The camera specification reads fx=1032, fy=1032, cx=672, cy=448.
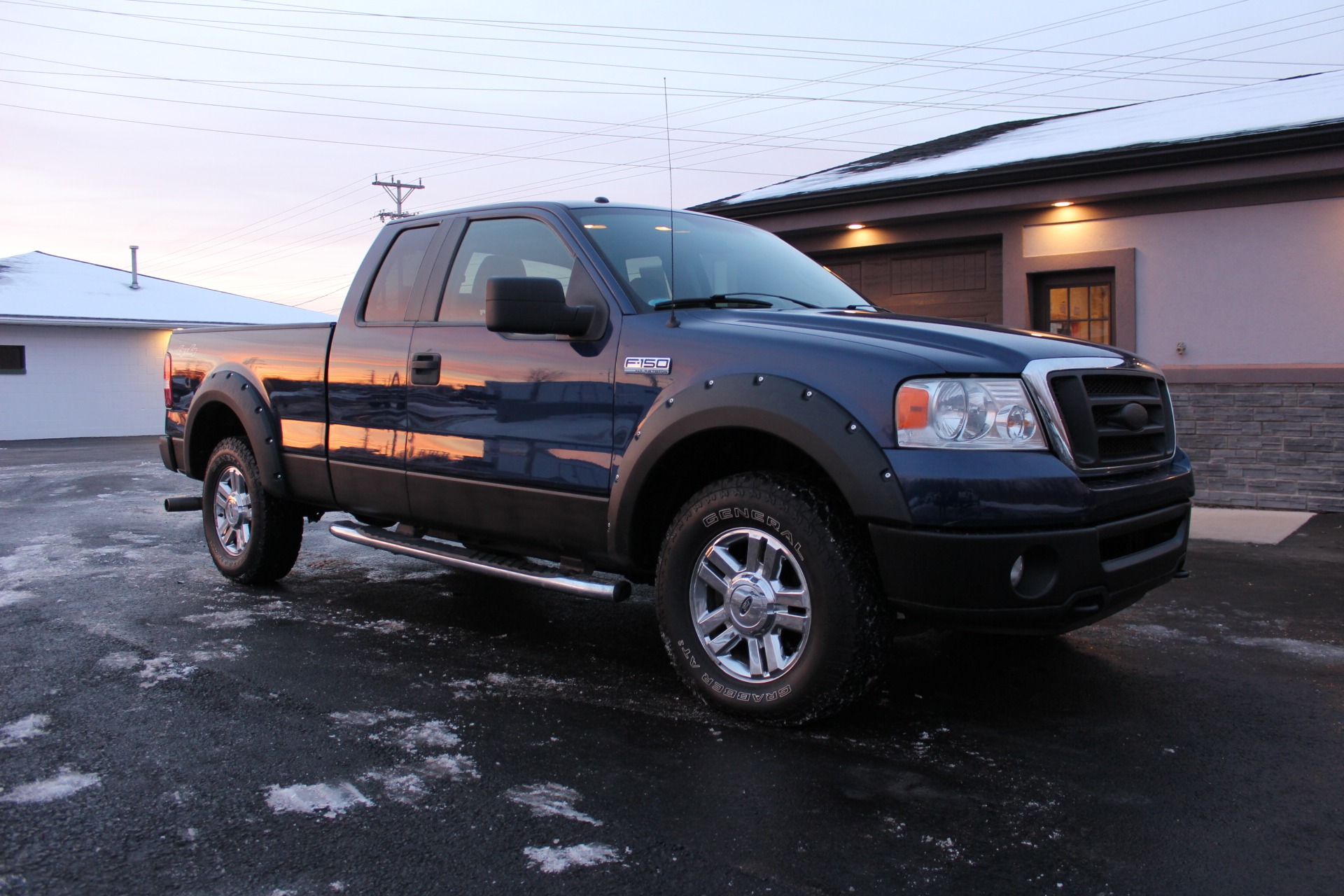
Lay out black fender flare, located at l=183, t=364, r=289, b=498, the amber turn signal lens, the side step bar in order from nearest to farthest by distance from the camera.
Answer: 1. the amber turn signal lens
2. the side step bar
3. black fender flare, located at l=183, t=364, r=289, b=498

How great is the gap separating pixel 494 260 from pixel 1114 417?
110 inches

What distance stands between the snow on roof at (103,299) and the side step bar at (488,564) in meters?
22.7

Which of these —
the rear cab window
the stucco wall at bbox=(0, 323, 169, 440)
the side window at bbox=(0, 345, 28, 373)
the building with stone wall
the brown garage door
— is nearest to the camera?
the rear cab window

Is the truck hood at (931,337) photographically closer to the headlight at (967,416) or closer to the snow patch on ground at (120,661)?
the headlight at (967,416)

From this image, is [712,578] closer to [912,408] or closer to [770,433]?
[770,433]

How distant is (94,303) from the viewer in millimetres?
30469

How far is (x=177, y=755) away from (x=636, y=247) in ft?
8.60

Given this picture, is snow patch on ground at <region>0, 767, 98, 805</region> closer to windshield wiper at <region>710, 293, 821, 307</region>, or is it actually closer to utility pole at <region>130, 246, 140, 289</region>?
windshield wiper at <region>710, 293, 821, 307</region>

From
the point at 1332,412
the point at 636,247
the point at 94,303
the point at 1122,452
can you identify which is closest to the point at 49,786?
the point at 636,247

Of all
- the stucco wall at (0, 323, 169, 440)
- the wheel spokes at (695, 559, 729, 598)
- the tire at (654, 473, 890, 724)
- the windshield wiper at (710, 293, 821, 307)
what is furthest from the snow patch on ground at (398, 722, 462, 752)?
the stucco wall at (0, 323, 169, 440)

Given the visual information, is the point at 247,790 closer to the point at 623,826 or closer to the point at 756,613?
the point at 623,826

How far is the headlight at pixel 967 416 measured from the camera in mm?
3188

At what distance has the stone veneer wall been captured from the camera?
8.74 m

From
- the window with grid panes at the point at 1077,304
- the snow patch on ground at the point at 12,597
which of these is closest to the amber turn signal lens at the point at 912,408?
the snow patch on ground at the point at 12,597
